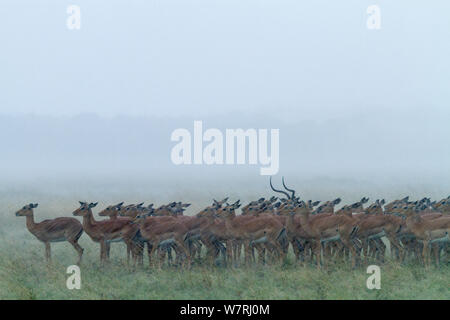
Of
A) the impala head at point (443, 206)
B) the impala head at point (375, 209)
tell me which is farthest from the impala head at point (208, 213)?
the impala head at point (443, 206)

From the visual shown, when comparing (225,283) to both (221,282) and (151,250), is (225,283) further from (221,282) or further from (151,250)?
(151,250)

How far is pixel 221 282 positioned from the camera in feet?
30.4

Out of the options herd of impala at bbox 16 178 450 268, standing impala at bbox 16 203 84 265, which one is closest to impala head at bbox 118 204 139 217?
herd of impala at bbox 16 178 450 268

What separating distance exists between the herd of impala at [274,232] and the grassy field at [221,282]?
370mm

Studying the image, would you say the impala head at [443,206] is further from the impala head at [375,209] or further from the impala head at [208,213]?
the impala head at [208,213]

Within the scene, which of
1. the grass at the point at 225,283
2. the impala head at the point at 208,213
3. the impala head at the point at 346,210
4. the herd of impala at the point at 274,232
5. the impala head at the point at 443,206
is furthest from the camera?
the impala head at the point at 443,206

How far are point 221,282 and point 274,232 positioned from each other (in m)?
1.50

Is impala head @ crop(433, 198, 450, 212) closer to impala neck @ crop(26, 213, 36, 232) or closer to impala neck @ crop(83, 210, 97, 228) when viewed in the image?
impala neck @ crop(83, 210, 97, 228)

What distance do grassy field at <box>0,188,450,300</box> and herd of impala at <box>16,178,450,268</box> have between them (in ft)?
1.21

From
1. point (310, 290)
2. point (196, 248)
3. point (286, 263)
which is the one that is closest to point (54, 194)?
point (196, 248)

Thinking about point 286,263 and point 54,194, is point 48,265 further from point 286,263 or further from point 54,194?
point 54,194

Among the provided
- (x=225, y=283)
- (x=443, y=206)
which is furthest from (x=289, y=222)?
(x=443, y=206)

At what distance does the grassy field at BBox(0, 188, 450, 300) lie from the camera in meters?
8.93

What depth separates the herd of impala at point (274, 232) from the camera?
1024 centimetres
